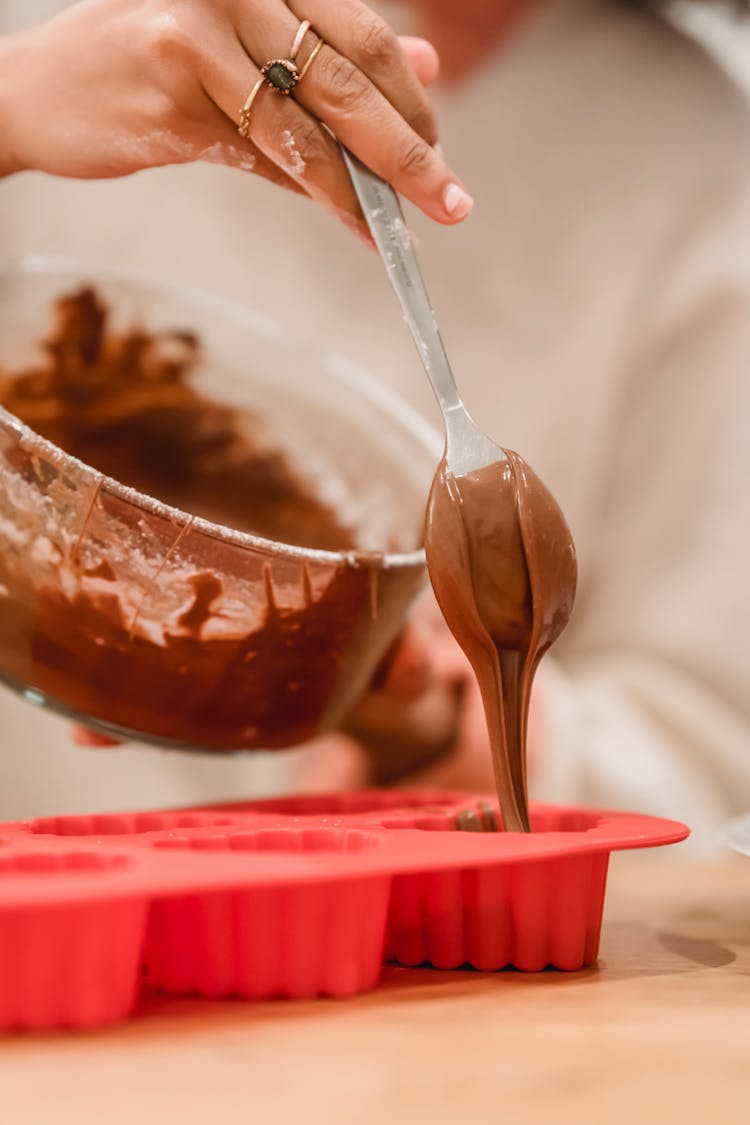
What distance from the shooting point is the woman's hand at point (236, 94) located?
2.18ft

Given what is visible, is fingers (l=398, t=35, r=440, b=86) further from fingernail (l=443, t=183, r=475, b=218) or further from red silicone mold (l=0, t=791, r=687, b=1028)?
red silicone mold (l=0, t=791, r=687, b=1028)

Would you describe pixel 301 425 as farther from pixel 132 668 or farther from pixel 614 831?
pixel 614 831

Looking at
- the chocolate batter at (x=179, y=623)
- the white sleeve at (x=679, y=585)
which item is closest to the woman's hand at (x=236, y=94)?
the chocolate batter at (x=179, y=623)

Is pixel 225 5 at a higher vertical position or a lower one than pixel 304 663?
higher

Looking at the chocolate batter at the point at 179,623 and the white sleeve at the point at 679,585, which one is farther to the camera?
the white sleeve at the point at 679,585

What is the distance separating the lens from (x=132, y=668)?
700 millimetres

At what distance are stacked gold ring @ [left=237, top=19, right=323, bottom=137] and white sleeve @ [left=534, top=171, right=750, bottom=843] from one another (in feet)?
2.44

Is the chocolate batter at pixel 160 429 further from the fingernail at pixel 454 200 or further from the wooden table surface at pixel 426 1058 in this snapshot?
the wooden table surface at pixel 426 1058

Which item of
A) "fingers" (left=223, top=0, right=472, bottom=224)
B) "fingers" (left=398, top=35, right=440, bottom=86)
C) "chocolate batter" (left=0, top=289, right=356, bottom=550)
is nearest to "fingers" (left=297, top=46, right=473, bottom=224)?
"fingers" (left=223, top=0, right=472, bottom=224)

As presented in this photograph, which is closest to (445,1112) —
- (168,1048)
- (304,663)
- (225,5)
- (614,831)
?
(168,1048)

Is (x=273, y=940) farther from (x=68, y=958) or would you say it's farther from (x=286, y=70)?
(x=286, y=70)

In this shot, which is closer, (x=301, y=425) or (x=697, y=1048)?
(x=697, y=1048)

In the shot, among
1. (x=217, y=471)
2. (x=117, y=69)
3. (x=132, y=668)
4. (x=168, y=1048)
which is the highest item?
(x=117, y=69)

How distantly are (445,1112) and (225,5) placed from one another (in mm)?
589
